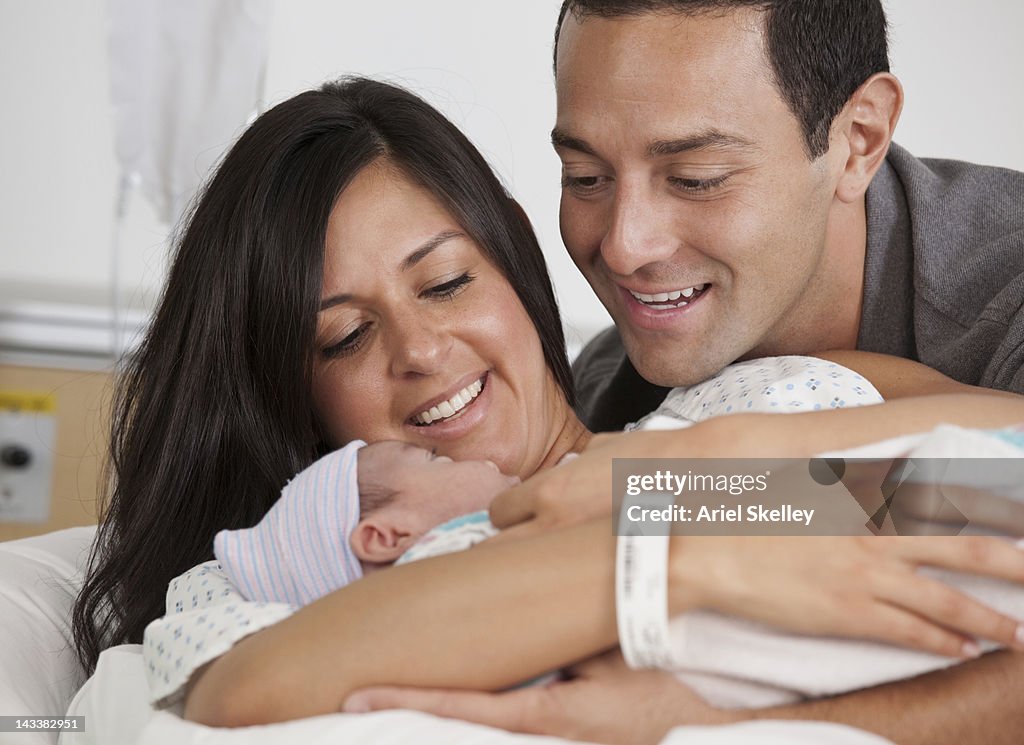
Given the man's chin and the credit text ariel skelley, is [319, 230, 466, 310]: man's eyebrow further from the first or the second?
the credit text ariel skelley

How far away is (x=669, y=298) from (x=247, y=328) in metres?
0.72

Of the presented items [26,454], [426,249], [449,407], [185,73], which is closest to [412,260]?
[426,249]

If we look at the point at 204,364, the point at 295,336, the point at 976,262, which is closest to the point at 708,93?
the point at 976,262

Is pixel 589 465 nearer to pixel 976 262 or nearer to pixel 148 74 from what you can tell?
pixel 976 262

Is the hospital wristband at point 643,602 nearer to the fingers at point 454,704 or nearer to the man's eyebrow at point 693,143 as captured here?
the fingers at point 454,704

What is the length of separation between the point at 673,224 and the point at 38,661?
1177 millimetres

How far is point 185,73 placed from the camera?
3.37 meters

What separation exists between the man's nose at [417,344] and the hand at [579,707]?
66 cm

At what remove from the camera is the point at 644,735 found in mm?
1214

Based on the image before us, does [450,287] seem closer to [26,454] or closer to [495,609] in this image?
[495,609]

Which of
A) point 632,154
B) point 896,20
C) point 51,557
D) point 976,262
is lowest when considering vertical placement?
point 51,557

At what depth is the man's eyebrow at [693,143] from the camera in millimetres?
1839

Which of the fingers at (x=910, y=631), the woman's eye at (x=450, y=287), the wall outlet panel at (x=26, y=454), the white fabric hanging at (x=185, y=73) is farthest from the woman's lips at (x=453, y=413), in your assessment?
the wall outlet panel at (x=26, y=454)

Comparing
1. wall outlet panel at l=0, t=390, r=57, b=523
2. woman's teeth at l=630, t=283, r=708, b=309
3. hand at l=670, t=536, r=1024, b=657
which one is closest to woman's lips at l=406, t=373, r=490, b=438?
woman's teeth at l=630, t=283, r=708, b=309
